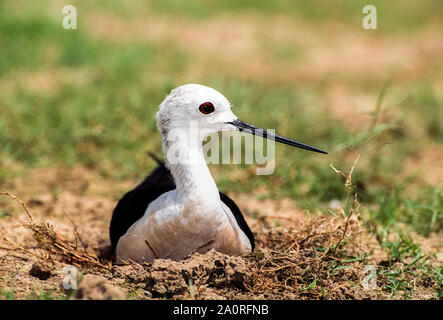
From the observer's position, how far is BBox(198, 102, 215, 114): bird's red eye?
3447mm

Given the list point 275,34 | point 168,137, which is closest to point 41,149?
point 168,137

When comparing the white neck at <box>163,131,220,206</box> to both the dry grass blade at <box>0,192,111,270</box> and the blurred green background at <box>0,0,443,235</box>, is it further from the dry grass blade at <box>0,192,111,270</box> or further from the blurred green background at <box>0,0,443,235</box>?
the blurred green background at <box>0,0,443,235</box>

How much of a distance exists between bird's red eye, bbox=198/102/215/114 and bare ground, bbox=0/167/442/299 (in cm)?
85

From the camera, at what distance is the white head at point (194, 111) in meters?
3.43

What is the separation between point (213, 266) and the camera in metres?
3.21

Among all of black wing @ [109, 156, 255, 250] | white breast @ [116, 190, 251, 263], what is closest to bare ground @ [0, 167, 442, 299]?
white breast @ [116, 190, 251, 263]

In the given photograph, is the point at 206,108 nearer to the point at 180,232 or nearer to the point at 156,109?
the point at 180,232

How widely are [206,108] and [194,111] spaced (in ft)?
0.25

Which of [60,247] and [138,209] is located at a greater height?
[138,209]

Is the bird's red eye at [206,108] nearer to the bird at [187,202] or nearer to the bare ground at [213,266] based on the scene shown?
the bird at [187,202]

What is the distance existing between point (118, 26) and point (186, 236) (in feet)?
23.1

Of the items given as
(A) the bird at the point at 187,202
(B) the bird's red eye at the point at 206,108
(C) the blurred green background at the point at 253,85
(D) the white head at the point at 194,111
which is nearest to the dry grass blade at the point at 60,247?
(A) the bird at the point at 187,202

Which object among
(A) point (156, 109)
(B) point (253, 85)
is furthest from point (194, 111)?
(B) point (253, 85)

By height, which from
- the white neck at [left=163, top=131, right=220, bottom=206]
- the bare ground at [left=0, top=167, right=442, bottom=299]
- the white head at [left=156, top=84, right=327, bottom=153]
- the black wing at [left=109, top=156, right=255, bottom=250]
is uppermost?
the white head at [left=156, top=84, right=327, bottom=153]
